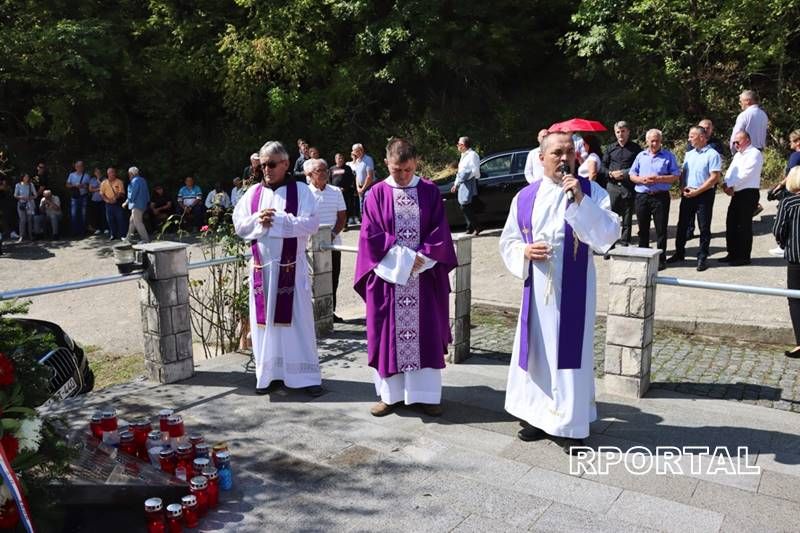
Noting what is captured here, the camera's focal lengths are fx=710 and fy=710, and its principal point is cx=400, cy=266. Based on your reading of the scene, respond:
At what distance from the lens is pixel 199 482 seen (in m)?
3.97

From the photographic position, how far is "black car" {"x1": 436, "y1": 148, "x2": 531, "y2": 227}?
14375 mm

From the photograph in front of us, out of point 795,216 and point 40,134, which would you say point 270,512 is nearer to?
point 795,216

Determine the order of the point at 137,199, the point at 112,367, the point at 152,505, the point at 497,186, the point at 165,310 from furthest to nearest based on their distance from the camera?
the point at 137,199
the point at 497,186
the point at 112,367
the point at 165,310
the point at 152,505

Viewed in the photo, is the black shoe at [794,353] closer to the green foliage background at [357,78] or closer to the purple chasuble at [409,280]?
the purple chasuble at [409,280]

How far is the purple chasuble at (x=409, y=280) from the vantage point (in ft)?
17.4

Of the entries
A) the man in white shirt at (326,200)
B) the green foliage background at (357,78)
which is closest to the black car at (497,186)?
the man in white shirt at (326,200)

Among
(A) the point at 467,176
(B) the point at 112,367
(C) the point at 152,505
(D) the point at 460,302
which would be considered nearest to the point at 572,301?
(D) the point at 460,302

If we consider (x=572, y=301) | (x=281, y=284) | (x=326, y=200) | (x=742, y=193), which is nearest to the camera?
(x=572, y=301)

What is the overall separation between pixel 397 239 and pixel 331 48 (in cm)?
1874

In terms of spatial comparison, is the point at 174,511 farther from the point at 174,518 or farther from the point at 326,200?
the point at 326,200

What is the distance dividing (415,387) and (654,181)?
558 centimetres

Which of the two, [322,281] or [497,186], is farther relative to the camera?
[497,186]

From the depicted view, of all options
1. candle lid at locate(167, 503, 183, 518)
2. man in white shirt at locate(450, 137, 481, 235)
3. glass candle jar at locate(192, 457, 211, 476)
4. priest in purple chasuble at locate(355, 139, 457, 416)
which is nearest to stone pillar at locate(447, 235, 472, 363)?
priest in purple chasuble at locate(355, 139, 457, 416)

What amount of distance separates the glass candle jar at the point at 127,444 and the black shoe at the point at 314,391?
167 cm
